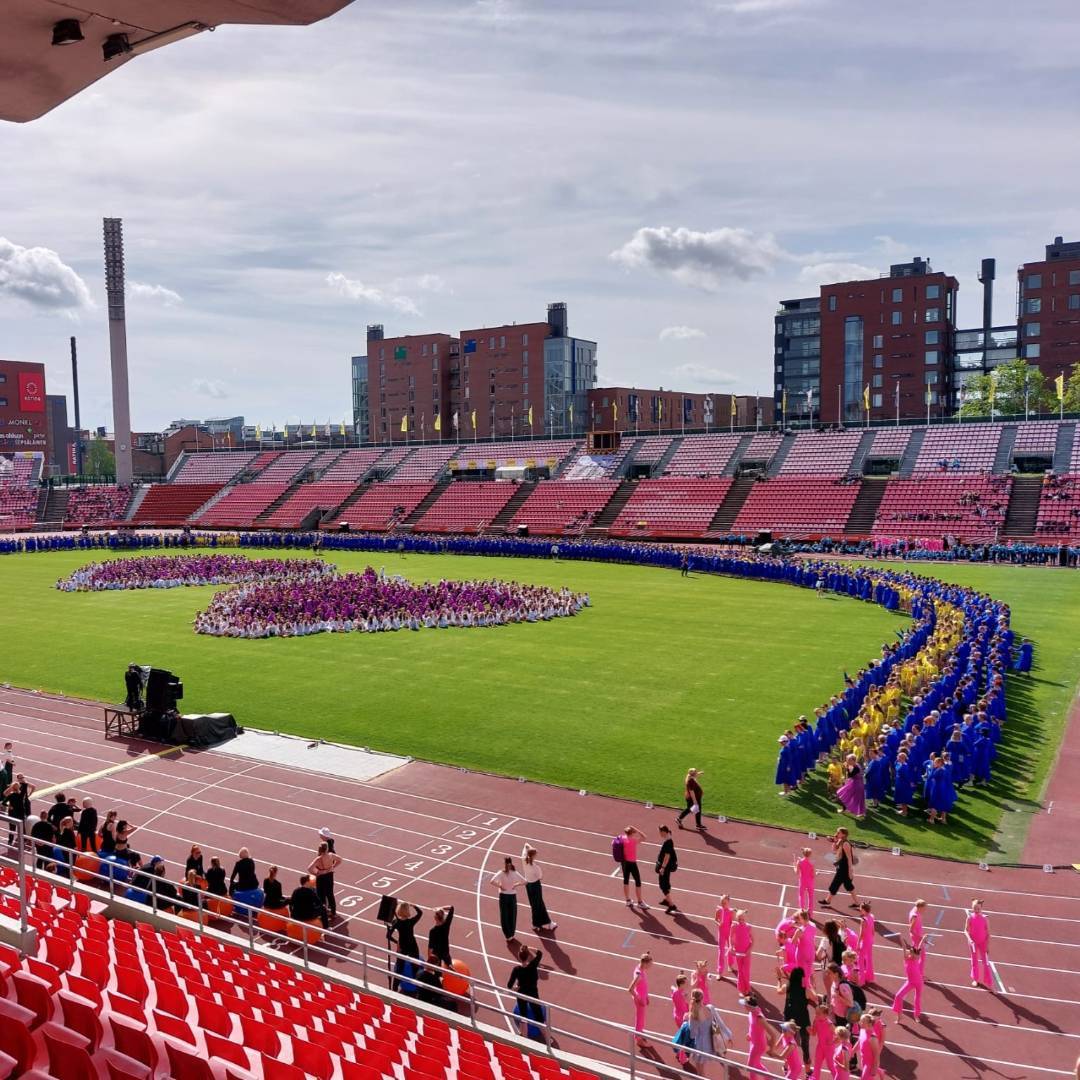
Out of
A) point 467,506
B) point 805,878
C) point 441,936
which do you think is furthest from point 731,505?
point 441,936

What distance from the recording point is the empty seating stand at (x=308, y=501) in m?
72.3

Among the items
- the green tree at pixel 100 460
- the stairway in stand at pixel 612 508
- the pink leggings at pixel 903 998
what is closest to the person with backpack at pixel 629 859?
the pink leggings at pixel 903 998

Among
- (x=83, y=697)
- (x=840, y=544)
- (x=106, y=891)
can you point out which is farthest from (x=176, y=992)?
(x=840, y=544)

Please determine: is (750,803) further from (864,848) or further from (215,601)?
(215,601)

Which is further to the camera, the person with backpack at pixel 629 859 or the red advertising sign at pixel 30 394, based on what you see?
the red advertising sign at pixel 30 394

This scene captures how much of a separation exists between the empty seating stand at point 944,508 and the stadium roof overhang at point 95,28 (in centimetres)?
4967

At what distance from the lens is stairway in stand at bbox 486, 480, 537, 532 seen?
63406 millimetres

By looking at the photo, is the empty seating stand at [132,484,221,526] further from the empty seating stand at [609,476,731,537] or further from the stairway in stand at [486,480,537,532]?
A: the empty seating stand at [609,476,731,537]

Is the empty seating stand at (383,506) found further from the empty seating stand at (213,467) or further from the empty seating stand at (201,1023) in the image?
the empty seating stand at (201,1023)

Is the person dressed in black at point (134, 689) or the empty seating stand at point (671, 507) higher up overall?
the empty seating stand at point (671, 507)

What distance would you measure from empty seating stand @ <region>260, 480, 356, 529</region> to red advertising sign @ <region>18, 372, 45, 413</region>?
44330mm

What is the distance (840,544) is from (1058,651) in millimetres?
25794

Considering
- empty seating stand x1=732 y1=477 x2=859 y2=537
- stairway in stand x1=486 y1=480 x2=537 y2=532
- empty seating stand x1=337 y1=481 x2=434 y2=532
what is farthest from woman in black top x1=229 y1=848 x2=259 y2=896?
empty seating stand x1=337 y1=481 x2=434 y2=532

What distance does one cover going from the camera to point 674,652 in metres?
25.5
